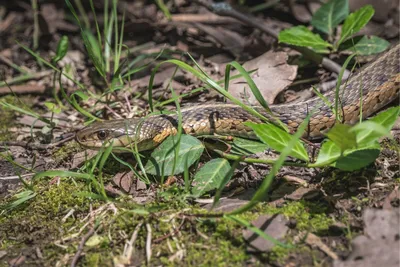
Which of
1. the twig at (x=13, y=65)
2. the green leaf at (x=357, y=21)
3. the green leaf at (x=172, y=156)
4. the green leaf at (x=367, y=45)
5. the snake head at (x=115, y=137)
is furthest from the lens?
the twig at (x=13, y=65)

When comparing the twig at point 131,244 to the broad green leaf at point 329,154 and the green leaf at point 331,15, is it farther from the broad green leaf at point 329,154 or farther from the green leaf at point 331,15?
the green leaf at point 331,15

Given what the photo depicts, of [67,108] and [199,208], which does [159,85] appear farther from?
[199,208]

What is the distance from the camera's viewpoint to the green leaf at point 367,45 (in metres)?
4.61

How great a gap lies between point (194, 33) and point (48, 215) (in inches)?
127

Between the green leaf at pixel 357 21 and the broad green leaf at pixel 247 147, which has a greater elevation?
the green leaf at pixel 357 21

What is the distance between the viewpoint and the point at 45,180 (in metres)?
3.78

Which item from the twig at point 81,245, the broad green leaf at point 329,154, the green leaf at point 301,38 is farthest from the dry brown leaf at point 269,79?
the twig at point 81,245

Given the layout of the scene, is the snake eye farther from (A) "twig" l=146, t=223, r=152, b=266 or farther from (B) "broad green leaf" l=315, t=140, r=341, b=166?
(B) "broad green leaf" l=315, t=140, r=341, b=166

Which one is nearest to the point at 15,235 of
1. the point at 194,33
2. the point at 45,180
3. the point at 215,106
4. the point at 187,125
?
the point at 45,180

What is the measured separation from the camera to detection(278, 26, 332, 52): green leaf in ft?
14.8

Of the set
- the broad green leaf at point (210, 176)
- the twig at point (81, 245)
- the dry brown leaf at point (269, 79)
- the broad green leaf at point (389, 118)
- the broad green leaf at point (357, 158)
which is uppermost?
the broad green leaf at point (389, 118)

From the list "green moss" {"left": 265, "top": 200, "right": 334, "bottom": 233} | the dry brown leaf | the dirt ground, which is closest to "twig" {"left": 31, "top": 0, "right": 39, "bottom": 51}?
the dirt ground

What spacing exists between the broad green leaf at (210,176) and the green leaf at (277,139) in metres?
0.35

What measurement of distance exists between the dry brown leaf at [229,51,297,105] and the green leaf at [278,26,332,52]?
11.0 inches
